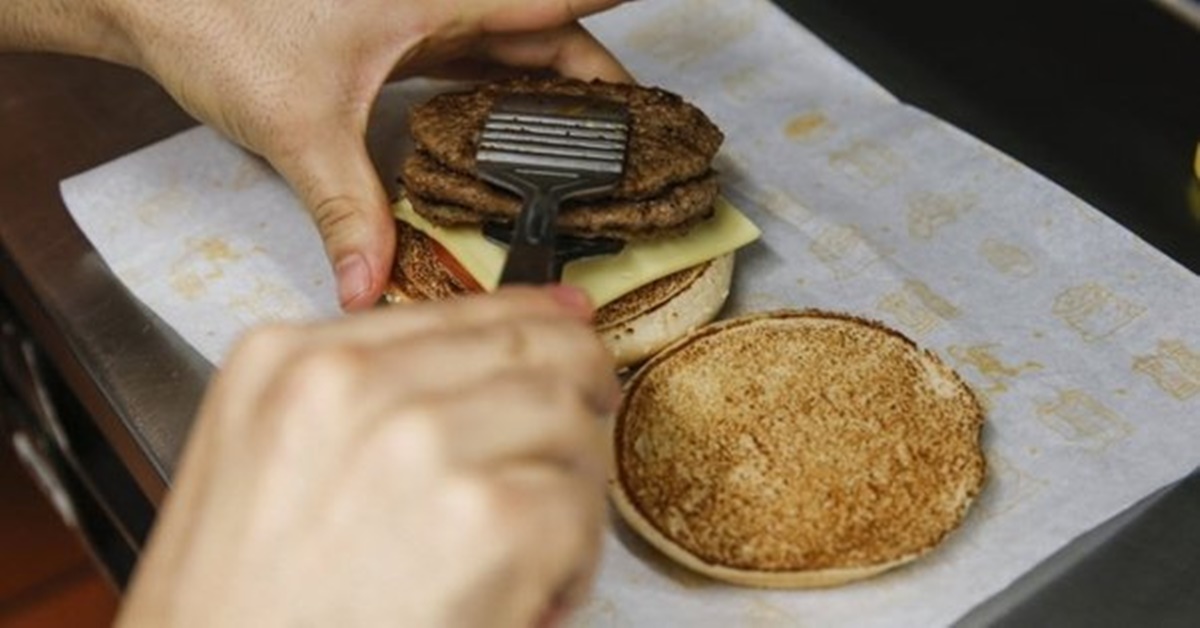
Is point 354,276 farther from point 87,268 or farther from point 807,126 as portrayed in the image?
point 807,126

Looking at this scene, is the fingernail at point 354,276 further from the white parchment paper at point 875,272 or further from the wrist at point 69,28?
the wrist at point 69,28

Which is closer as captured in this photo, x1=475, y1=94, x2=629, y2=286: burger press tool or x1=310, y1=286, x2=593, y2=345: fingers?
x1=310, y1=286, x2=593, y2=345: fingers

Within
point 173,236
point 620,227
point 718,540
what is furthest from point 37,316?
point 718,540

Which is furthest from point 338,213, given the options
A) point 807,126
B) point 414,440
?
point 414,440

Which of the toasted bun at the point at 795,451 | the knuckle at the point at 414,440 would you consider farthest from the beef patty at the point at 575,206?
the knuckle at the point at 414,440

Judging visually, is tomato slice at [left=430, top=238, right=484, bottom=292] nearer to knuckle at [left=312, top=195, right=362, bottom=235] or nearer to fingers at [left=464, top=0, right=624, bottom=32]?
knuckle at [left=312, top=195, right=362, bottom=235]

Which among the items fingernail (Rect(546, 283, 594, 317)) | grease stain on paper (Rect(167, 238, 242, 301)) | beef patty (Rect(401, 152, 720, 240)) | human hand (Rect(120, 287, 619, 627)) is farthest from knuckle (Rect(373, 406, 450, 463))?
grease stain on paper (Rect(167, 238, 242, 301))
